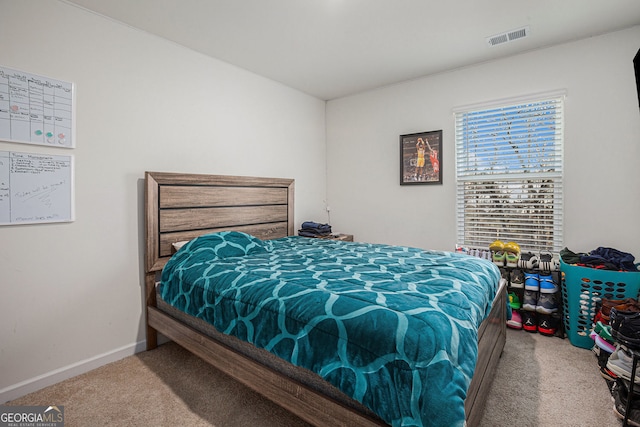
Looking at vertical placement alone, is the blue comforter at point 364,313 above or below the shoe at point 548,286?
above

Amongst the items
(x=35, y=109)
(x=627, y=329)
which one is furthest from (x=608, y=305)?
(x=35, y=109)

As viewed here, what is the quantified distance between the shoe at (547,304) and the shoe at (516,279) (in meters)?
0.18

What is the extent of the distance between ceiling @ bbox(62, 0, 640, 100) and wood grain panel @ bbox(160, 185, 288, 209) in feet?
4.26

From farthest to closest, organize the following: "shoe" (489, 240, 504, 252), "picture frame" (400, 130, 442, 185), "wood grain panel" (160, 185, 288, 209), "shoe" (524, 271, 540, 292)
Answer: "picture frame" (400, 130, 442, 185)
"shoe" (489, 240, 504, 252)
"shoe" (524, 271, 540, 292)
"wood grain panel" (160, 185, 288, 209)

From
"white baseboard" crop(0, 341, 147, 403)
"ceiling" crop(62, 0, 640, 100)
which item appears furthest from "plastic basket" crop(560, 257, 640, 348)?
"white baseboard" crop(0, 341, 147, 403)

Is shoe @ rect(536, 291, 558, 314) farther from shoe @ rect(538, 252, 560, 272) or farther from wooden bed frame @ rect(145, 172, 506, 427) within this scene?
wooden bed frame @ rect(145, 172, 506, 427)

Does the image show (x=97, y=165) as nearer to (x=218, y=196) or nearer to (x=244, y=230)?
(x=218, y=196)

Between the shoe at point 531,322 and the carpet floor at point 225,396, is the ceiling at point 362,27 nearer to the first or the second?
the shoe at point 531,322

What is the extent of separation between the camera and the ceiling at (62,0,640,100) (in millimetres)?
2295

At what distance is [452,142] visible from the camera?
3.50 meters

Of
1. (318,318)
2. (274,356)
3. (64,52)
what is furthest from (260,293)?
(64,52)

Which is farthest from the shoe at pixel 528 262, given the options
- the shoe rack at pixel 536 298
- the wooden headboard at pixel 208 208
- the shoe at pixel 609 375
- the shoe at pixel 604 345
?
the wooden headboard at pixel 208 208

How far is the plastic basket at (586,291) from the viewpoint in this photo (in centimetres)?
235

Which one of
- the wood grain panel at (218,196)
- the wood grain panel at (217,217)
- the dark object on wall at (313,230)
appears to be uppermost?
the wood grain panel at (218,196)
